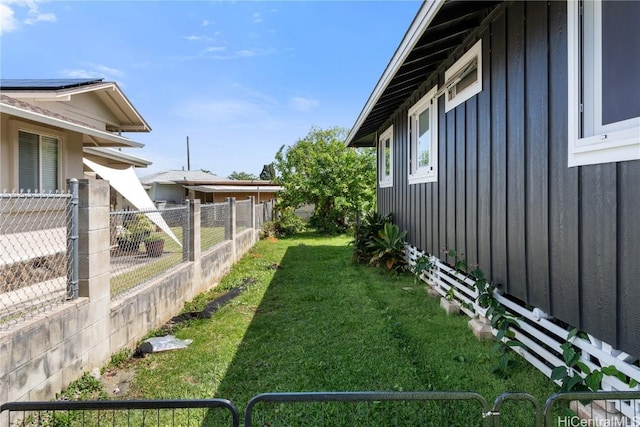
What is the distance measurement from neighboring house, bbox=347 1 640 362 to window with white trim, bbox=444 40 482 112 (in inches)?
0.7

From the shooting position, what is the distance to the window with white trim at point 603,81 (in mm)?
1944

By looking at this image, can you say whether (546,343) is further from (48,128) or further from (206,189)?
(206,189)

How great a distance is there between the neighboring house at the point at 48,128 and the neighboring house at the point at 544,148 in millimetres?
5857

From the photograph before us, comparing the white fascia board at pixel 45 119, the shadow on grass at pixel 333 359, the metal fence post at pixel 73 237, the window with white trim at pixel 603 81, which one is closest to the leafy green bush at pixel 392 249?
the shadow on grass at pixel 333 359

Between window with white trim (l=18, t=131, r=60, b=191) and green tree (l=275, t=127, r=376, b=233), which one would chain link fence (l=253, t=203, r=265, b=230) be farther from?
window with white trim (l=18, t=131, r=60, b=191)

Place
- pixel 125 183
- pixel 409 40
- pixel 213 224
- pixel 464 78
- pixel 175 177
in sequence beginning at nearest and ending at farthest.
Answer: pixel 409 40 → pixel 464 78 → pixel 213 224 → pixel 125 183 → pixel 175 177

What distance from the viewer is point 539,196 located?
2805 millimetres

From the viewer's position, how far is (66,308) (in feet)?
9.16

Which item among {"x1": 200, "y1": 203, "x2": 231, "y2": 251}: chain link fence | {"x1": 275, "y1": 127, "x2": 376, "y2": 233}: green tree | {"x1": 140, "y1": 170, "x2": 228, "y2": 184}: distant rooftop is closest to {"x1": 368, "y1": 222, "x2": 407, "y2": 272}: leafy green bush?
{"x1": 200, "y1": 203, "x2": 231, "y2": 251}: chain link fence

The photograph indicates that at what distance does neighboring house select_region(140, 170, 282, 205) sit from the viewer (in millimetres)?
23625

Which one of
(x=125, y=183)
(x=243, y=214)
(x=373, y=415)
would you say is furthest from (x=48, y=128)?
(x=373, y=415)

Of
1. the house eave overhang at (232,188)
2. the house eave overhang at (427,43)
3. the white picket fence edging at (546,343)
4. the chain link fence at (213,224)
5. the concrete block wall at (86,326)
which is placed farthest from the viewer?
the house eave overhang at (232,188)

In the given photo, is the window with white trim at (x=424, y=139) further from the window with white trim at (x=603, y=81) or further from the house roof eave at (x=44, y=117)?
the house roof eave at (x=44, y=117)

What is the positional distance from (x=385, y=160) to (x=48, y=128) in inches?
291
